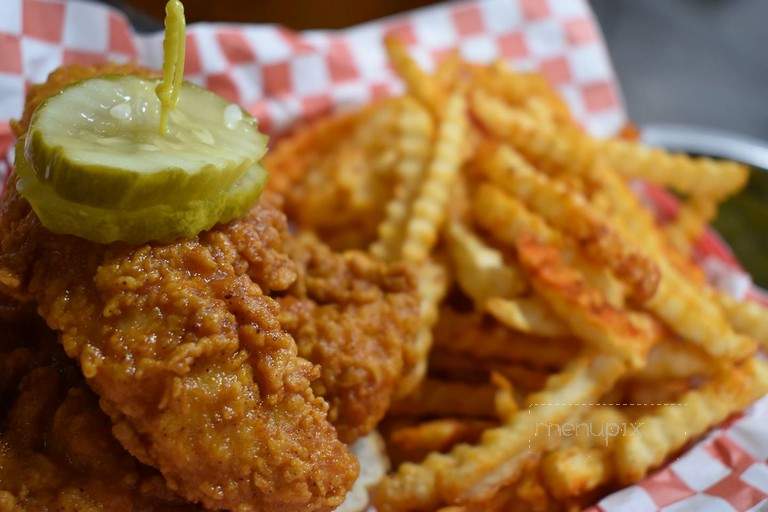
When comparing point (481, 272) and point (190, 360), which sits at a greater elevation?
point (190, 360)

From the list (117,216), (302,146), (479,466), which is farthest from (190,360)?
(302,146)

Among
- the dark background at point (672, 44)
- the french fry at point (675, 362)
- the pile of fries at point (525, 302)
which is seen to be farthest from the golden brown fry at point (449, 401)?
the dark background at point (672, 44)

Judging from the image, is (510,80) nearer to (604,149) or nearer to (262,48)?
(604,149)

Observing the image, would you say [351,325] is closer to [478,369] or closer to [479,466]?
[479,466]

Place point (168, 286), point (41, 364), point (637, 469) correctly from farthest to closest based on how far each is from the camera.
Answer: point (637, 469) → point (41, 364) → point (168, 286)

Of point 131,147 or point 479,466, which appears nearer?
point 131,147

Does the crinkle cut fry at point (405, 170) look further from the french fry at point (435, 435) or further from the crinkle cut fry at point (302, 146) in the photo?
the french fry at point (435, 435)

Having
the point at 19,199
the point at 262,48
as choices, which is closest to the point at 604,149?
the point at 262,48
